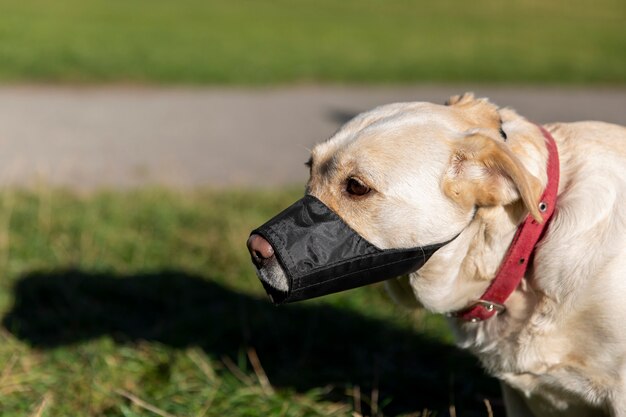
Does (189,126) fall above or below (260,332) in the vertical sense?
below

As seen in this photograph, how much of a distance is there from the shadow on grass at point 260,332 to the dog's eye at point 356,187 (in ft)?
4.69

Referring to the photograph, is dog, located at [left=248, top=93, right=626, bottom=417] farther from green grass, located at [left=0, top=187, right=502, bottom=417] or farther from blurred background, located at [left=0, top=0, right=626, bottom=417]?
green grass, located at [left=0, top=187, right=502, bottom=417]

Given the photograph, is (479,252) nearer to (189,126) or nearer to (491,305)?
(491,305)

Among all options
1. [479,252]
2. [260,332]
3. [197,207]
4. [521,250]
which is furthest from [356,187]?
[197,207]

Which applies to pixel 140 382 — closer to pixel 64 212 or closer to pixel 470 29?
pixel 64 212

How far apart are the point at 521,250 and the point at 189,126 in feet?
29.3

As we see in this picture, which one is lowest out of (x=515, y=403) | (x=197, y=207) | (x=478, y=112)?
(x=197, y=207)

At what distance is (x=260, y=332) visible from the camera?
15.0 feet

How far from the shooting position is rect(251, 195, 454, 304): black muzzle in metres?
2.73

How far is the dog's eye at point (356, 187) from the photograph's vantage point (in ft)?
9.01

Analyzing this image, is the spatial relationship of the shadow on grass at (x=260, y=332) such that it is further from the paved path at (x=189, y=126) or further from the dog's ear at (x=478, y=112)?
the paved path at (x=189, y=126)

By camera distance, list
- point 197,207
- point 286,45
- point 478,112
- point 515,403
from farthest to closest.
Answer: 1. point 286,45
2. point 197,207
3. point 515,403
4. point 478,112

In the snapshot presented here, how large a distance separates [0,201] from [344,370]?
138 inches

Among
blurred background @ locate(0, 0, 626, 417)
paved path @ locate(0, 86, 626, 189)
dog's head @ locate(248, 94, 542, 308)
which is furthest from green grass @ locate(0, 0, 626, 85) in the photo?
dog's head @ locate(248, 94, 542, 308)
